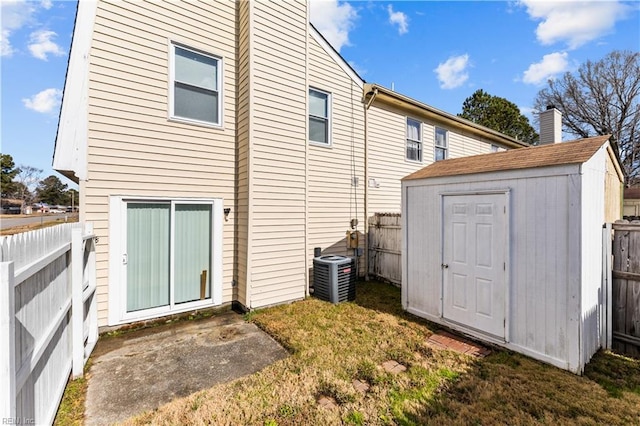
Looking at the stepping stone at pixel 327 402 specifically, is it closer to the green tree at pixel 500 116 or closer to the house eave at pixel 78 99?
the house eave at pixel 78 99

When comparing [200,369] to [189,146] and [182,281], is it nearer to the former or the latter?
[182,281]

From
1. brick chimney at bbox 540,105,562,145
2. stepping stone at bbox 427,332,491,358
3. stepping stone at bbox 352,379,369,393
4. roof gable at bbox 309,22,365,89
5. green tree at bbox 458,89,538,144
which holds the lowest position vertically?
stepping stone at bbox 427,332,491,358

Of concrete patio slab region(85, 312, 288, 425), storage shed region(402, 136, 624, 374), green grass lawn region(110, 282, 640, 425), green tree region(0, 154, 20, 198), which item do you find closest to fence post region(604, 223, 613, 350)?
storage shed region(402, 136, 624, 374)

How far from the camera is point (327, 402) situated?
2795 millimetres

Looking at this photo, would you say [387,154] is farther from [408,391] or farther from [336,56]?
[408,391]

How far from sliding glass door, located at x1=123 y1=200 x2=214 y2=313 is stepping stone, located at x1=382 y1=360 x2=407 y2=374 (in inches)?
140

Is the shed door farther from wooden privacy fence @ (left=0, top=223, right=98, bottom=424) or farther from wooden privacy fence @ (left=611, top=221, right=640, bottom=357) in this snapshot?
wooden privacy fence @ (left=0, top=223, right=98, bottom=424)

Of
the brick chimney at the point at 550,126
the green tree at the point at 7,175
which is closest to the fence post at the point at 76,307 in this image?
the brick chimney at the point at 550,126

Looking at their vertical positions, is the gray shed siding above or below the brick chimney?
below

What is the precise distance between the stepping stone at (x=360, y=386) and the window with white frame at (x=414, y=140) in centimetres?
769

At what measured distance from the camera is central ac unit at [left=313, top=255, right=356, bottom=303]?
5883 mm

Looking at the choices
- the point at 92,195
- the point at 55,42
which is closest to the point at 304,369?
the point at 92,195

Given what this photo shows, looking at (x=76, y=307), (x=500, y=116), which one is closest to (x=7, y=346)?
(x=76, y=307)

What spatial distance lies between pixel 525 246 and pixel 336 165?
4.70 metres
